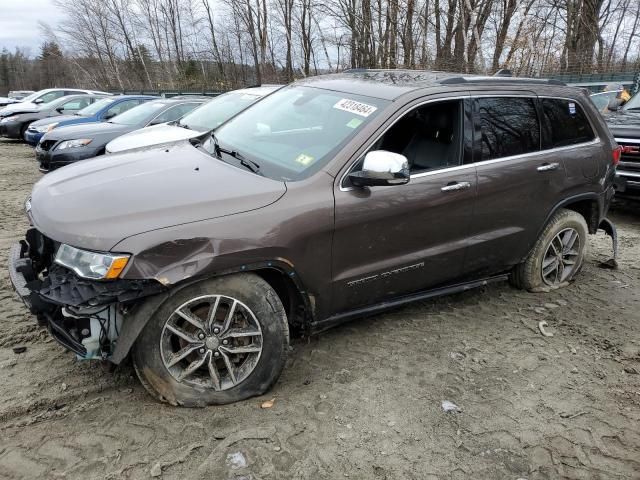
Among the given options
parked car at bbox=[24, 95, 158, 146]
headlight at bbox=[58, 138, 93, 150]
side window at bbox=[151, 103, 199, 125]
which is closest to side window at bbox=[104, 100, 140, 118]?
parked car at bbox=[24, 95, 158, 146]

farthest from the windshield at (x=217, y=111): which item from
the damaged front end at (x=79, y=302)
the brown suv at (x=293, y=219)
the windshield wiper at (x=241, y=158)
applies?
the damaged front end at (x=79, y=302)

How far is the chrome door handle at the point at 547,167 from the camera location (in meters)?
3.98

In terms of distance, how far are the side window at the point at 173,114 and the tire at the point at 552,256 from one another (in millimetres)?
6806

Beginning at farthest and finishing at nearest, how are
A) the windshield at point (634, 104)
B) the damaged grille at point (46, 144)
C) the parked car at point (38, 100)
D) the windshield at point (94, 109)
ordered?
the parked car at point (38, 100), the windshield at point (94, 109), the damaged grille at point (46, 144), the windshield at point (634, 104)

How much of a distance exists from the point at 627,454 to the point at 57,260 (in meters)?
3.19

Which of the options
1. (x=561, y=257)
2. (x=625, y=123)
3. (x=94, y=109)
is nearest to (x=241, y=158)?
(x=561, y=257)

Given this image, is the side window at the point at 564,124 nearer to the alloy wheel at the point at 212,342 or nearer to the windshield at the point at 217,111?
the alloy wheel at the point at 212,342

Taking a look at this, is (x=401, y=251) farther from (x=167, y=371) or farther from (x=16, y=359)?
(x=16, y=359)

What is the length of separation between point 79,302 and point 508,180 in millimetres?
3023

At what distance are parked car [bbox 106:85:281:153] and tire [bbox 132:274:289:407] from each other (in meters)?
4.46

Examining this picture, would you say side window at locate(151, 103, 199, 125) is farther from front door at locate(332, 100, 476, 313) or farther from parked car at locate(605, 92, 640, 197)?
parked car at locate(605, 92, 640, 197)

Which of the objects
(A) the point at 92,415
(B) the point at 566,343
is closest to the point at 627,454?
(B) the point at 566,343

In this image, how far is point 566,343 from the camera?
3.80 m

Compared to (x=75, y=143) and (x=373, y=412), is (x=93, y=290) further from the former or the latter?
(x=75, y=143)
